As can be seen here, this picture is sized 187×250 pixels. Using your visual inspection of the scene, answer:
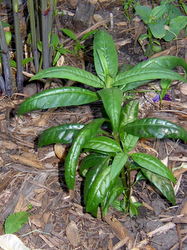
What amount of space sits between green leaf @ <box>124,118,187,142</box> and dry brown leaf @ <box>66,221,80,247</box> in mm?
562

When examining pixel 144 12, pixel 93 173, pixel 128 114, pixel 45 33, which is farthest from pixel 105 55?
pixel 144 12

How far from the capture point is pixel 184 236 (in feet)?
6.36

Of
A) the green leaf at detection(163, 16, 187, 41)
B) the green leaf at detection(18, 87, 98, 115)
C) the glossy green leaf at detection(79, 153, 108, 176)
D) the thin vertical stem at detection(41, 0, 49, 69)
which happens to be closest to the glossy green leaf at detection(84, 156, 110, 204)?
the glossy green leaf at detection(79, 153, 108, 176)

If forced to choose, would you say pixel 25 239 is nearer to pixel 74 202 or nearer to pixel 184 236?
pixel 74 202

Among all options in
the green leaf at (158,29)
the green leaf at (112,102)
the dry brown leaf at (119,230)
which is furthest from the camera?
the green leaf at (158,29)

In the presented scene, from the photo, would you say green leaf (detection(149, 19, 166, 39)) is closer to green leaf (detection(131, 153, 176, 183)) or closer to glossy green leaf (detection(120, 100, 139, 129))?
glossy green leaf (detection(120, 100, 139, 129))

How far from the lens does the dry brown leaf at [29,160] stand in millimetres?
2238

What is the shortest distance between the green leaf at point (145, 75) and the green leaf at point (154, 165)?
0.28 metres

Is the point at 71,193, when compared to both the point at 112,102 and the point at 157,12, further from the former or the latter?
the point at 157,12

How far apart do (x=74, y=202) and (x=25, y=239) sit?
0.28 meters

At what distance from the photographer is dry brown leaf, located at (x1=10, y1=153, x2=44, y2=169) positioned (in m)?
2.24

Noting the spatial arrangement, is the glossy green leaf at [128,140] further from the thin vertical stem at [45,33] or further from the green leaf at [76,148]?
the thin vertical stem at [45,33]

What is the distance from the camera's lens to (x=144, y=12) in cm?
282

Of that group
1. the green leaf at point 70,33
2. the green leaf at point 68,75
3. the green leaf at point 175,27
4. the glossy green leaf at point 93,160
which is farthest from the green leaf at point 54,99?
the green leaf at point 175,27
